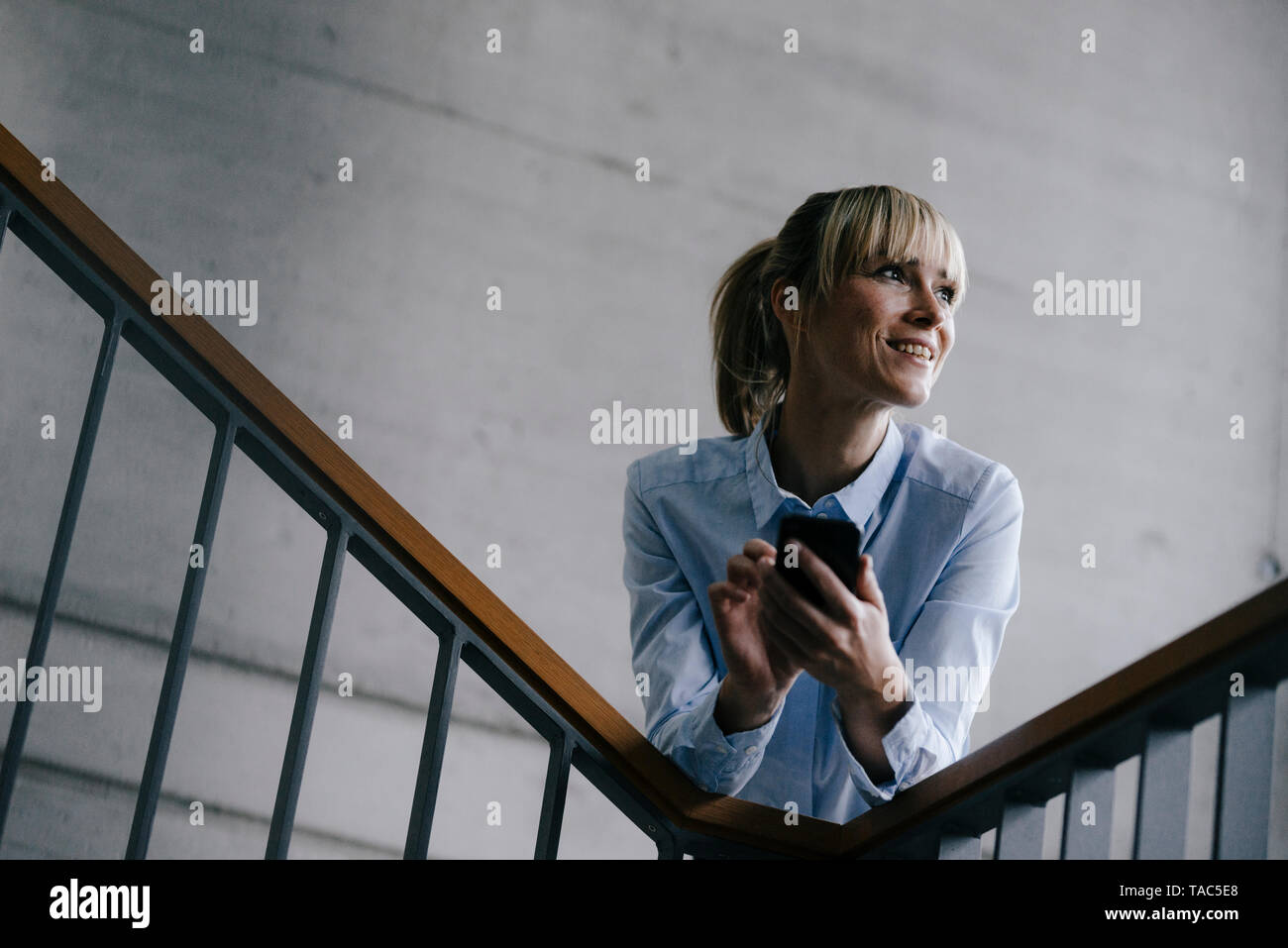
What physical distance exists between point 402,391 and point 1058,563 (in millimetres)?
2216

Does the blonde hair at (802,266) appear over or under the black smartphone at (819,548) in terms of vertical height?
over

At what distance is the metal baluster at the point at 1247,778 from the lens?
0.88m

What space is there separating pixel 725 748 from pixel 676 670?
0.20 metres

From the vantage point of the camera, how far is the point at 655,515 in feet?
5.74

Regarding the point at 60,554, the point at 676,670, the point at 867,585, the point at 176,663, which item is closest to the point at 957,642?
the point at 867,585

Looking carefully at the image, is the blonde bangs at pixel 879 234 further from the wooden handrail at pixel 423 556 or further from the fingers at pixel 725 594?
the wooden handrail at pixel 423 556

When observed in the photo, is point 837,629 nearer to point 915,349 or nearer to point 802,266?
point 915,349

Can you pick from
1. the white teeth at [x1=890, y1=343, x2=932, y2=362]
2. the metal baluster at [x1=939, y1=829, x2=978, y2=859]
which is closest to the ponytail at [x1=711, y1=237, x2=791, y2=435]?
the white teeth at [x1=890, y1=343, x2=932, y2=362]

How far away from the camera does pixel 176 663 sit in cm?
128

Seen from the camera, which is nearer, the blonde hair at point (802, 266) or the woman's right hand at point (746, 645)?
the woman's right hand at point (746, 645)

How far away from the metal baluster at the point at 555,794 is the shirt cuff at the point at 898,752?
349 mm

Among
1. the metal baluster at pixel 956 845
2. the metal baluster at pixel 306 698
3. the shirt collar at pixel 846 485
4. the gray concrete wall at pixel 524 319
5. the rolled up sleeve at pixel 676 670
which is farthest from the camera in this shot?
the gray concrete wall at pixel 524 319

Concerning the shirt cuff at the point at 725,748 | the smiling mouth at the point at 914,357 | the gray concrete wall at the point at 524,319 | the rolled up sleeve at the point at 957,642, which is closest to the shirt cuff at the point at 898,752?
the rolled up sleeve at the point at 957,642
